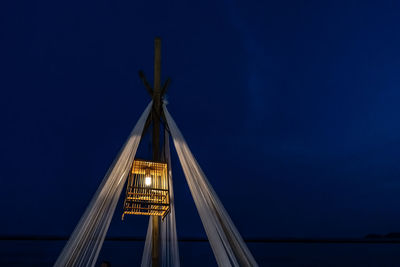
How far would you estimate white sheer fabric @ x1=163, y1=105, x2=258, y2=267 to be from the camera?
96.0 inches

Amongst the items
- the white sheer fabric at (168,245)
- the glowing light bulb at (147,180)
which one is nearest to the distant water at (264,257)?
the white sheer fabric at (168,245)

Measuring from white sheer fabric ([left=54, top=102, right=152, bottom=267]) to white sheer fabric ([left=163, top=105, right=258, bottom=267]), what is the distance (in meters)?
0.65

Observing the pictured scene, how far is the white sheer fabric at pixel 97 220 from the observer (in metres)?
2.33

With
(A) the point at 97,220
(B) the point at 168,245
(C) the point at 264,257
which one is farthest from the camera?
(C) the point at 264,257

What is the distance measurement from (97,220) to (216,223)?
1099 millimetres

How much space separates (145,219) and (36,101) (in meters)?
51.6

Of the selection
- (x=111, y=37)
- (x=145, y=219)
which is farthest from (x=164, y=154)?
(x=111, y=37)

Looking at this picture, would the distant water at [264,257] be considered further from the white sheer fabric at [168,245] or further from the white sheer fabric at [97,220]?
the white sheer fabric at [97,220]

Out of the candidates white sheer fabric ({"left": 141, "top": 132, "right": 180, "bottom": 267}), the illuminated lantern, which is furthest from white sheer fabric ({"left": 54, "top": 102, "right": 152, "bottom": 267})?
white sheer fabric ({"left": 141, "top": 132, "right": 180, "bottom": 267})

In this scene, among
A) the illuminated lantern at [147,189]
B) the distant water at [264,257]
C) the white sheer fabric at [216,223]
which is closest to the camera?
the white sheer fabric at [216,223]

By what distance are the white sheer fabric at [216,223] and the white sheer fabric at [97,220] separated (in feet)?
2.13

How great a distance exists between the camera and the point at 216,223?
2.61m

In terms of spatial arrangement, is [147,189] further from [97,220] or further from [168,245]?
[168,245]

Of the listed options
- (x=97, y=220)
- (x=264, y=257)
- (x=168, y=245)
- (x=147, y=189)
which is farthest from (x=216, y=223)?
(x=264, y=257)
